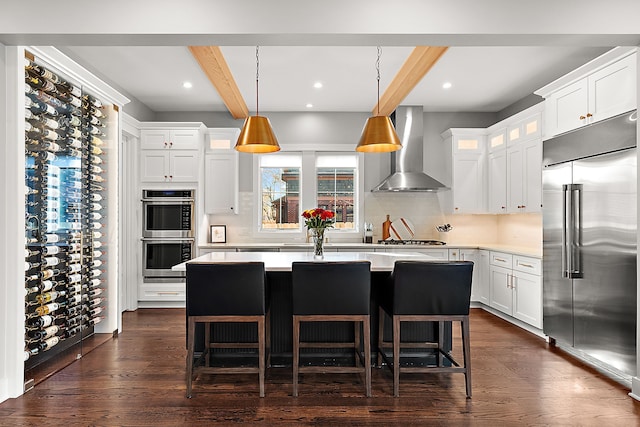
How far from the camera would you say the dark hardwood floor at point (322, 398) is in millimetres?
2578

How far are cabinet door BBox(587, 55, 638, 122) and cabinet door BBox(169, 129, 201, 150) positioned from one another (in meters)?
4.27

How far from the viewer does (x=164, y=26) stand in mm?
Result: 2596

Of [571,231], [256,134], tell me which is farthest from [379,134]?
[571,231]

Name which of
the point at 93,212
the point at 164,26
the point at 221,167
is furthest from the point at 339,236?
the point at 164,26

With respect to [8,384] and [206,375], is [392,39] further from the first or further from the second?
[8,384]

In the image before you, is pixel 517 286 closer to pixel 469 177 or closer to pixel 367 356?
pixel 469 177

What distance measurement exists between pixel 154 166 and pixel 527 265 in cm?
451

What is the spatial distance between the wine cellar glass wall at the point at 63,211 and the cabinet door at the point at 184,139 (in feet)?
3.97

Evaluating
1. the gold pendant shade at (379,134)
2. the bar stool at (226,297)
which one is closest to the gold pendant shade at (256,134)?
the gold pendant shade at (379,134)

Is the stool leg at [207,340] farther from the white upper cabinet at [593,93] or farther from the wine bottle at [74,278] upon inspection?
the white upper cabinet at [593,93]

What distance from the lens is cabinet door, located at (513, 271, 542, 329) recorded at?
432 centimetres

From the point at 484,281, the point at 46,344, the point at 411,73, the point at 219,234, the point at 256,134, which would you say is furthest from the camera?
the point at 219,234

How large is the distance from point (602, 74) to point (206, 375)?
12.4ft

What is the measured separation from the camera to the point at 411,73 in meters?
4.35
